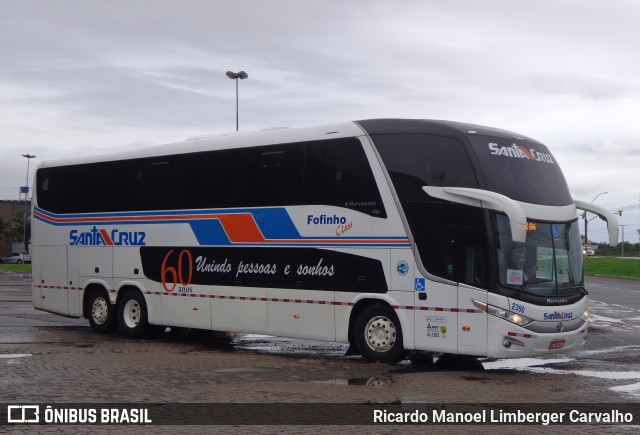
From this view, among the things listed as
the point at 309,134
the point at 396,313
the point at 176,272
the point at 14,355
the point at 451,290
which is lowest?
the point at 14,355

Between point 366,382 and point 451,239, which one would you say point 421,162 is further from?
point 366,382

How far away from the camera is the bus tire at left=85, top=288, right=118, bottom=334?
19.5 metres

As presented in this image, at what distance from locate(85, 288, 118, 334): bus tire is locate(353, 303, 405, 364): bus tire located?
688 cm

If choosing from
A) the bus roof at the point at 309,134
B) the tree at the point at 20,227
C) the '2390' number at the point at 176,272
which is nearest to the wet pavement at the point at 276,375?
the '2390' number at the point at 176,272

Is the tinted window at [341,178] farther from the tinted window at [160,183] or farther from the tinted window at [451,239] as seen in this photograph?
the tinted window at [160,183]

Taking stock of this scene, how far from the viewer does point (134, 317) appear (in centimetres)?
1902

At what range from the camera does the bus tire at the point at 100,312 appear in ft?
64.0

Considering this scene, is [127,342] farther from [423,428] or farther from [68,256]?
[423,428]

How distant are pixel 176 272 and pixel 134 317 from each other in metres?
1.73

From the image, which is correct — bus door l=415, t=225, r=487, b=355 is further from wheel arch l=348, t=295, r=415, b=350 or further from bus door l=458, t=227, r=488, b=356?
wheel arch l=348, t=295, r=415, b=350

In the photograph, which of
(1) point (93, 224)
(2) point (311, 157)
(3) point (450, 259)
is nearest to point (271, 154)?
(2) point (311, 157)

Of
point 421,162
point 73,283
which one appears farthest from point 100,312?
point 421,162

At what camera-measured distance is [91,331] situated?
2044 centimetres

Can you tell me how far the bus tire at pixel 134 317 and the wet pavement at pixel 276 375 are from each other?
0.34 metres
